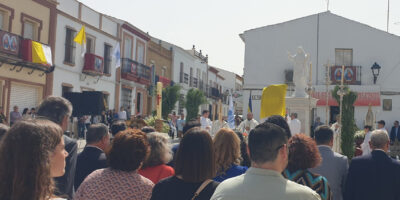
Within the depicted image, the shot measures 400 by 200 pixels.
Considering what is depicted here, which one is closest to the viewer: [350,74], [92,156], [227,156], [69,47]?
[227,156]

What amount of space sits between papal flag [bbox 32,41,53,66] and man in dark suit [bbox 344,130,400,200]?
1615 cm

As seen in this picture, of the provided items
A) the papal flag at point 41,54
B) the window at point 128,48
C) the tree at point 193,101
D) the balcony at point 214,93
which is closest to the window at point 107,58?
the window at point 128,48

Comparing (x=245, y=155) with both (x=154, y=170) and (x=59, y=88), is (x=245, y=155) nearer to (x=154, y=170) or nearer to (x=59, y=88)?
(x=154, y=170)

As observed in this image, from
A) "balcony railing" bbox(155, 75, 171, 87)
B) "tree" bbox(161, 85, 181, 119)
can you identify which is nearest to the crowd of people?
"tree" bbox(161, 85, 181, 119)

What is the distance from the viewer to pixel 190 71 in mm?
43500

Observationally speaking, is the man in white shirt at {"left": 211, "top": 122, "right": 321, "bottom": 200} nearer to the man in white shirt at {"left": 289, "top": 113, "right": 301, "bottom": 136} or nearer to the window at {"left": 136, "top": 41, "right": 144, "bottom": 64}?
the man in white shirt at {"left": 289, "top": 113, "right": 301, "bottom": 136}

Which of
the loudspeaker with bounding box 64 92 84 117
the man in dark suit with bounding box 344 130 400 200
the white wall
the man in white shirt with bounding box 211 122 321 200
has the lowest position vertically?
the man in dark suit with bounding box 344 130 400 200

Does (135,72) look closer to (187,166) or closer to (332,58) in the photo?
(332,58)

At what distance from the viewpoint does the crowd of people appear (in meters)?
2.04

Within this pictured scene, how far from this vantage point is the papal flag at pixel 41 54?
1859cm

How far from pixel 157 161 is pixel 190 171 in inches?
34.2

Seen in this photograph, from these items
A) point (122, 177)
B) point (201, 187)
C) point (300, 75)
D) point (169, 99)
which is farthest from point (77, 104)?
point (169, 99)

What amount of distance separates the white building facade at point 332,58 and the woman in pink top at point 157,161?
25.8m

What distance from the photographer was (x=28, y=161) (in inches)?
78.4
